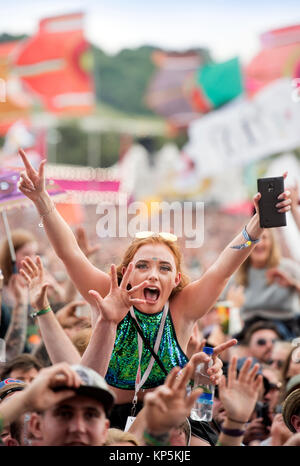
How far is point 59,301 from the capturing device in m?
5.65

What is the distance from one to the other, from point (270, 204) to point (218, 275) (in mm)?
407

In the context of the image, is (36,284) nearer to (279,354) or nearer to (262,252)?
(279,354)

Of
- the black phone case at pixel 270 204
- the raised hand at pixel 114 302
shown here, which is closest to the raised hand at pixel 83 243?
the black phone case at pixel 270 204

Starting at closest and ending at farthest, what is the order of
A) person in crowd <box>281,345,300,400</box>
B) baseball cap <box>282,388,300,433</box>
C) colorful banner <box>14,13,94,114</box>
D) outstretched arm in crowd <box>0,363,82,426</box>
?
outstretched arm in crowd <box>0,363,82,426</box> < baseball cap <box>282,388,300,433</box> < person in crowd <box>281,345,300,400</box> < colorful banner <box>14,13,94,114</box>

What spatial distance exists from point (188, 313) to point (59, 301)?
201 cm

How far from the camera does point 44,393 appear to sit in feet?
8.59

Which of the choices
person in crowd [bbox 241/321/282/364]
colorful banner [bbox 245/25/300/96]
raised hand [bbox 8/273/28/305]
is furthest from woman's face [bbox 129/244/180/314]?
colorful banner [bbox 245/25/300/96]

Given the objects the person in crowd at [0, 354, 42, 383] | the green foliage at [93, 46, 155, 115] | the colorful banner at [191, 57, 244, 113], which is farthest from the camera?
the green foliage at [93, 46, 155, 115]

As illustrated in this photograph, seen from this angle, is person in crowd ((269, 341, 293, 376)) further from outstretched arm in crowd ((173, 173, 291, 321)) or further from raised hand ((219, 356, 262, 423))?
raised hand ((219, 356, 262, 423))

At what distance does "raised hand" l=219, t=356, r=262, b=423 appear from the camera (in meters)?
2.85

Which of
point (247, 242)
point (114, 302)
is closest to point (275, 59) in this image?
point (247, 242)

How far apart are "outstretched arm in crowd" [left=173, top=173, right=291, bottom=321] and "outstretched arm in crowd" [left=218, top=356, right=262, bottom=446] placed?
0.87 metres
